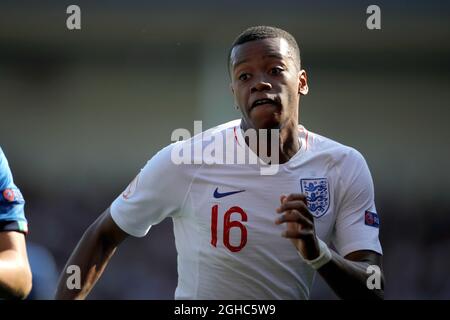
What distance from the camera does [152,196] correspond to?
3.95 meters

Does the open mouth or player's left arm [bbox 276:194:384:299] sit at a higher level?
the open mouth

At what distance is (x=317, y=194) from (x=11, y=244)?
4.50 ft

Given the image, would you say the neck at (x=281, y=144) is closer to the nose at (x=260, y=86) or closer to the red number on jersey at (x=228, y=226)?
the nose at (x=260, y=86)

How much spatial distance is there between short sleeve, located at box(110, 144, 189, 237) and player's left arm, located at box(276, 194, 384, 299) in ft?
2.34

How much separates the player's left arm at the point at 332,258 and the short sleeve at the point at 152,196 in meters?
0.71

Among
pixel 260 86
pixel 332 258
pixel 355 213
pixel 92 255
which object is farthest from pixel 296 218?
pixel 92 255

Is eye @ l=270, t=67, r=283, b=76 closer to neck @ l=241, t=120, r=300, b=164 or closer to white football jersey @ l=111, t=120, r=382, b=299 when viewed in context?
neck @ l=241, t=120, r=300, b=164

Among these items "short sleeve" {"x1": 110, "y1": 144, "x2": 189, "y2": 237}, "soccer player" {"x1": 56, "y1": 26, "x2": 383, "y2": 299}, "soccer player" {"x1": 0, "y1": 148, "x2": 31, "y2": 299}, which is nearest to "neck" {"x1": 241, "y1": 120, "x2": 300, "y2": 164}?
"soccer player" {"x1": 56, "y1": 26, "x2": 383, "y2": 299}

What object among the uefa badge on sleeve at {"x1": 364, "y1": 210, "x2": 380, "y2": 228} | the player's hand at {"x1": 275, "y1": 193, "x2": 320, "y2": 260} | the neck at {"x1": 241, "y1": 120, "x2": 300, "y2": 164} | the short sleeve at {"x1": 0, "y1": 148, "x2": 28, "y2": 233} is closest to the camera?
the player's hand at {"x1": 275, "y1": 193, "x2": 320, "y2": 260}

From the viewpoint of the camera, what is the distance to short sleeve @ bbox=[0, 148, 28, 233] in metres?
3.53

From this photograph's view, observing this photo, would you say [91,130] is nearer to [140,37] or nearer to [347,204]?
[140,37]

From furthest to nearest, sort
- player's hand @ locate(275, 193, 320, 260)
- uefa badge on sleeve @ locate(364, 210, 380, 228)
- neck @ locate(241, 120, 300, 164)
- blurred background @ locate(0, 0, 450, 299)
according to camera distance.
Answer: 1. blurred background @ locate(0, 0, 450, 299)
2. neck @ locate(241, 120, 300, 164)
3. uefa badge on sleeve @ locate(364, 210, 380, 228)
4. player's hand @ locate(275, 193, 320, 260)

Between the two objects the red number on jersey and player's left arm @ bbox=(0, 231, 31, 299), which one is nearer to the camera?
player's left arm @ bbox=(0, 231, 31, 299)

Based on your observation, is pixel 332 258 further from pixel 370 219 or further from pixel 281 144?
pixel 281 144
